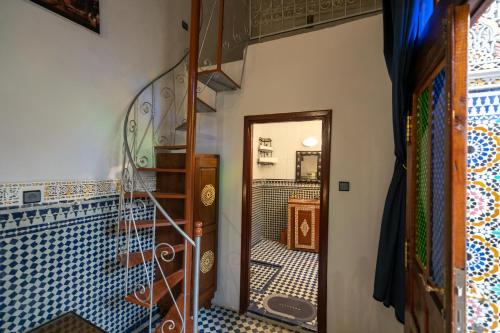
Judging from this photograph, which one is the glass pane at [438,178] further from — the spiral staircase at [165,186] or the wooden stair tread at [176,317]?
the wooden stair tread at [176,317]

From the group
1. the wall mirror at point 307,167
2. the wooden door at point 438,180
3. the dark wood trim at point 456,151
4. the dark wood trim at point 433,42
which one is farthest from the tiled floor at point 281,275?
the dark wood trim at point 433,42

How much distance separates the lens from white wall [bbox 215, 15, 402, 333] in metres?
1.98

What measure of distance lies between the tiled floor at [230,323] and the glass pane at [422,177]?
5.55 ft

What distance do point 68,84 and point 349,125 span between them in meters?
2.34

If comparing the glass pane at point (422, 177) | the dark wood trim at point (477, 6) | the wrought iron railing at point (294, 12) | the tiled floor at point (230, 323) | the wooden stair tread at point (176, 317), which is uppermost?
the wrought iron railing at point (294, 12)

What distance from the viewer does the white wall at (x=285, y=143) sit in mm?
4641

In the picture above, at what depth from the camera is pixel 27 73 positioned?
1.49 meters

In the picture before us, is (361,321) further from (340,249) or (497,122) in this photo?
(497,122)

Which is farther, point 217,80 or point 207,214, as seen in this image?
point 207,214

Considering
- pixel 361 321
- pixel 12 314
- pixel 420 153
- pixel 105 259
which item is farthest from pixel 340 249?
pixel 12 314

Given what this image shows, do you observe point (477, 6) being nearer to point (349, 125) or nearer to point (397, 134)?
point (397, 134)

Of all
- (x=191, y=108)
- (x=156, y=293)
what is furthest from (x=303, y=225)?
(x=191, y=108)

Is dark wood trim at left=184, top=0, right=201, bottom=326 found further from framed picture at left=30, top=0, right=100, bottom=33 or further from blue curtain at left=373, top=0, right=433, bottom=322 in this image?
blue curtain at left=373, top=0, right=433, bottom=322

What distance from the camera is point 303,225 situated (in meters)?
4.21
